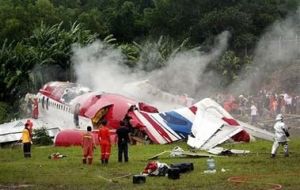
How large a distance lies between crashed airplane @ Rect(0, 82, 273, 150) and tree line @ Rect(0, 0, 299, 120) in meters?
12.4

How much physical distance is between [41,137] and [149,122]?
20.6 ft

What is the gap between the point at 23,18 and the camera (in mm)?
73812

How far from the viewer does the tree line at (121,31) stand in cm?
5075

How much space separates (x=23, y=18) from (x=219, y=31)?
75.4 ft

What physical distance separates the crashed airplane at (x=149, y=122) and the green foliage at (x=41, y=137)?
711mm

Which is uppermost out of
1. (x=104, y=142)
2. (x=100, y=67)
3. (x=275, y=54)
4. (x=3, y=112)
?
(x=275, y=54)

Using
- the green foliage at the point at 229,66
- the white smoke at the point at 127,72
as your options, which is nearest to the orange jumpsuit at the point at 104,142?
the white smoke at the point at 127,72

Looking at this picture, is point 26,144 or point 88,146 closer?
point 88,146

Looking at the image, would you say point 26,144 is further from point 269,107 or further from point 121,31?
point 121,31

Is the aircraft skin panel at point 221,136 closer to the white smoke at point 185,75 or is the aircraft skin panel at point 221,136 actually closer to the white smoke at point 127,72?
the white smoke at point 127,72

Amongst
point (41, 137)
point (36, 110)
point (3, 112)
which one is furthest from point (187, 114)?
point (3, 112)

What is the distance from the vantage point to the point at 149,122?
1200 inches

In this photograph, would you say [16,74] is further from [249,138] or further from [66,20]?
[66,20]

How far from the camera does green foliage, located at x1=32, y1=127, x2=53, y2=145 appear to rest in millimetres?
32850
